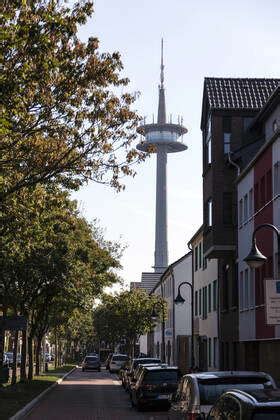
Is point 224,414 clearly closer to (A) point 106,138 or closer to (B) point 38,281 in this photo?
(A) point 106,138

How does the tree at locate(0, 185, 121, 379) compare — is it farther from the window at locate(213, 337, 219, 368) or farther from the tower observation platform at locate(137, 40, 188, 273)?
the tower observation platform at locate(137, 40, 188, 273)

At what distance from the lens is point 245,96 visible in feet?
125

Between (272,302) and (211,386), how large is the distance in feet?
14.1

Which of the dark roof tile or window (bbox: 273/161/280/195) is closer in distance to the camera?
window (bbox: 273/161/280/195)

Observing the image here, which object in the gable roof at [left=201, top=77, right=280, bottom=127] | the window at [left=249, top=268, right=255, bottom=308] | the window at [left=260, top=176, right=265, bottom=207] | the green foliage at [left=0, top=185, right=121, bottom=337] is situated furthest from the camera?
the gable roof at [left=201, top=77, right=280, bottom=127]

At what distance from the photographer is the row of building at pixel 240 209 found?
29.2 m

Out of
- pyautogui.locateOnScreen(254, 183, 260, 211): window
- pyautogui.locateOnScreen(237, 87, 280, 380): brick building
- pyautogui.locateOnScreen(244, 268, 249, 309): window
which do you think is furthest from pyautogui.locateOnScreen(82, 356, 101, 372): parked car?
pyautogui.locateOnScreen(254, 183, 260, 211): window

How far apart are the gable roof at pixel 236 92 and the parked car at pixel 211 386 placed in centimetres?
2549

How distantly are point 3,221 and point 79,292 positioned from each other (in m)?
15.1

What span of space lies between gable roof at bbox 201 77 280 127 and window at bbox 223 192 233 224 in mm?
4094

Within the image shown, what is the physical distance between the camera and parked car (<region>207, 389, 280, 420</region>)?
23.4ft

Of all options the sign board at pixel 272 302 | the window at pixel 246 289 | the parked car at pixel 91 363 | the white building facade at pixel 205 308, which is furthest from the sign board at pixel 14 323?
the parked car at pixel 91 363

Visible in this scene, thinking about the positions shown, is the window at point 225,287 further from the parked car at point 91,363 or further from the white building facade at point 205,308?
the parked car at point 91,363

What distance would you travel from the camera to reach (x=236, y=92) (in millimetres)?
38438
